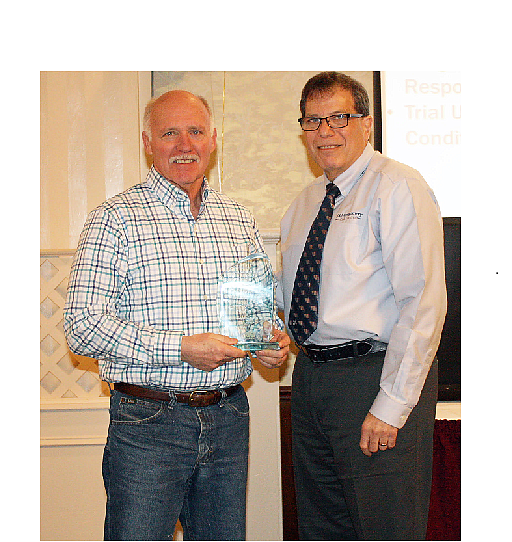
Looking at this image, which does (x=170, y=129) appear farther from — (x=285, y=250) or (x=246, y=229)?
(x=285, y=250)

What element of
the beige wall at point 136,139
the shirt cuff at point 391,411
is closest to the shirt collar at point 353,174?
the shirt cuff at point 391,411

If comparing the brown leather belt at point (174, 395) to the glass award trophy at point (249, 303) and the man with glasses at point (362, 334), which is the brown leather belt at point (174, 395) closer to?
the glass award trophy at point (249, 303)

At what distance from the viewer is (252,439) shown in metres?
2.42

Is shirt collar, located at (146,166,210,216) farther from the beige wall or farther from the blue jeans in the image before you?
the beige wall

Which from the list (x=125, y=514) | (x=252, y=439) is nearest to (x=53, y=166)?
(x=252, y=439)

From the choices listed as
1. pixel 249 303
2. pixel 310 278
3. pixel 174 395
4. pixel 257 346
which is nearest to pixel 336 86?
pixel 310 278

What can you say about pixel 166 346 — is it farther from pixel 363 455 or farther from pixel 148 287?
pixel 363 455

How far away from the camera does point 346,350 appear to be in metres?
1.85

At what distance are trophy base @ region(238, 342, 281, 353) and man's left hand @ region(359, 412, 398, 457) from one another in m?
0.36

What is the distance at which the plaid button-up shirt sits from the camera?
1.62 meters

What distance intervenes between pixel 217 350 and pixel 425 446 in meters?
0.80

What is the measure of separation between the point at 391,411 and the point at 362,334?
25 cm

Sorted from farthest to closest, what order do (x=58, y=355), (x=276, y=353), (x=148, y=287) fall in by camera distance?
(x=58, y=355) < (x=276, y=353) < (x=148, y=287)

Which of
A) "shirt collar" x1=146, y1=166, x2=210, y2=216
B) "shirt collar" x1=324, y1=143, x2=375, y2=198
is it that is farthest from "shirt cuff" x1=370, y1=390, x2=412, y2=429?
"shirt collar" x1=146, y1=166, x2=210, y2=216
